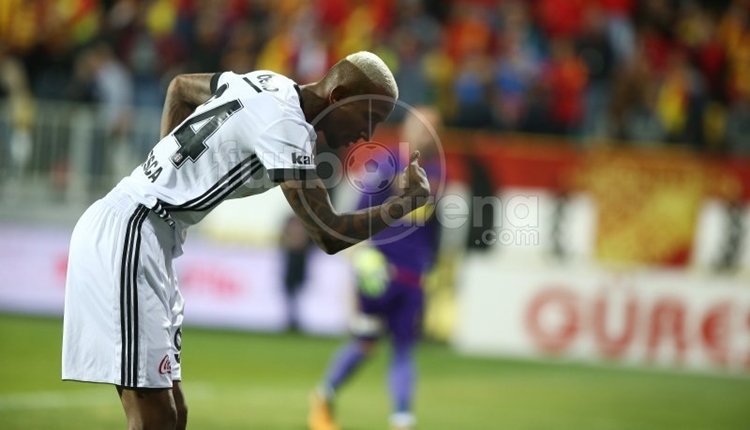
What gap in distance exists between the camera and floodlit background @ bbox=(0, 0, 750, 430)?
15.7 m

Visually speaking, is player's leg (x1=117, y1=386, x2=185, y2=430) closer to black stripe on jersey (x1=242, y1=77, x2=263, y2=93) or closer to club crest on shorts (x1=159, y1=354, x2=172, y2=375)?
club crest on shorts (x1=159, y1=354, x2=172, y2=375)

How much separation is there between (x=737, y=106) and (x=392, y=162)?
Answer: 403 inches

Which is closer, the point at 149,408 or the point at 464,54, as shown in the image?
the point at 149,408

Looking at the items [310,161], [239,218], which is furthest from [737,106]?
[310,161]

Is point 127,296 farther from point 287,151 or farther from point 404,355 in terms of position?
→ point 404,355

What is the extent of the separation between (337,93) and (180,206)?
93 cm

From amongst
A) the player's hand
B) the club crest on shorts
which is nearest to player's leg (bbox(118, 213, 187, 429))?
the club crest on shorts

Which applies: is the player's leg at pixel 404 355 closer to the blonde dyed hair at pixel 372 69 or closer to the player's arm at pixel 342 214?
the player's arm at pixel 342 214

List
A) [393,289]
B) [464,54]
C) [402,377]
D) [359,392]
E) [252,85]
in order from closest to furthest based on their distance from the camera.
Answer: [252,85] → [402,377] → [393,289] → [359,392] → [464,54]

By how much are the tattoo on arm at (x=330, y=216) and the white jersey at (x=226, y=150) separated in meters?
0.09

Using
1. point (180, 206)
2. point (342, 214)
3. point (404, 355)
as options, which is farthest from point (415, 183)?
point (404, 355)

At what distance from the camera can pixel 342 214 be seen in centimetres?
545

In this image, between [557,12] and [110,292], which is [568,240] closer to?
[557,12]

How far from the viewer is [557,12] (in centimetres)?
1989
